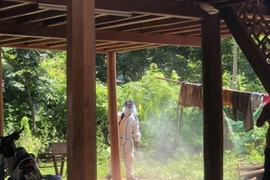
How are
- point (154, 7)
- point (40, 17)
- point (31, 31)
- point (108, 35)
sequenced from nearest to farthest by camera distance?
point (154, 7)
point (40, 17)
point (31, 31)
point (108, 35)

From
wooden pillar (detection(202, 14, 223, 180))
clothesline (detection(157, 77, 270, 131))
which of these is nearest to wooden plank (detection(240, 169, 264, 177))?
clothesline (detection(157, 77, 270, 131))

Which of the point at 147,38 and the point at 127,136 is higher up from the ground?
the point at 147,38

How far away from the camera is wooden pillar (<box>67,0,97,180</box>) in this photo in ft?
10.2

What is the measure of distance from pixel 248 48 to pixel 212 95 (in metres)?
0.64

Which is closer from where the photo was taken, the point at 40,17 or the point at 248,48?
the point at 248,48

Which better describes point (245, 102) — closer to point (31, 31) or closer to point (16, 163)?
point (31, 31)

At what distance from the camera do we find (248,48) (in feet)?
17.9

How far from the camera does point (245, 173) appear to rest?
959 cm

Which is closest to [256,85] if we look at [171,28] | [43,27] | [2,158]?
[171,28]

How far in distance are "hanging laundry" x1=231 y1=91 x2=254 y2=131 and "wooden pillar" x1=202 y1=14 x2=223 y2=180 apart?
10.6ft

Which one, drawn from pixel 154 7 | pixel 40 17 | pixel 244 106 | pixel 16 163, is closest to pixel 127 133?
pixel 244 106

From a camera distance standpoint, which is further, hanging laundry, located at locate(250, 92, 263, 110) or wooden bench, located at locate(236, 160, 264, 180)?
wooden bench, located at locate(236, 160, 264, 180)

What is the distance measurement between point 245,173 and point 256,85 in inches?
189

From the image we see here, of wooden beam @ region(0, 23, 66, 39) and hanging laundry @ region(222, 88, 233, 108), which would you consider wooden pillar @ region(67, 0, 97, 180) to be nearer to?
wooden beam @ region(0, 23, 66, 39)
